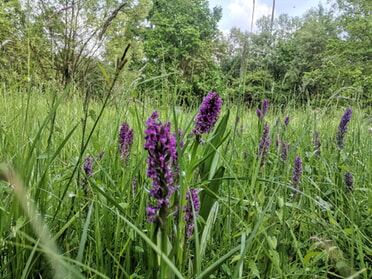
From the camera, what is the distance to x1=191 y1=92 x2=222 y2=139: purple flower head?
97 cm

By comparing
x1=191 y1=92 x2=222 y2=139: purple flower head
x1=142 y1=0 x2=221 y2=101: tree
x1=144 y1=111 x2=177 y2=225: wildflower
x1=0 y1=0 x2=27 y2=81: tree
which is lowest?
x1=144 y1=111 x2=177 y2=225: wildflower

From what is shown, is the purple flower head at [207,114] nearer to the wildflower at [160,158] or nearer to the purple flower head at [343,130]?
the wildflower at [160,158]

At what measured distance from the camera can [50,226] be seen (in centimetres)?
84

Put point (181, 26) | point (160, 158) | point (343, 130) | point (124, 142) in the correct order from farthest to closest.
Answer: point (181, 26) → point (343, 130) → point (124, 142) → point (160, 158)

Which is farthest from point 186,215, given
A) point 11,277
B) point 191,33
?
point 191,33

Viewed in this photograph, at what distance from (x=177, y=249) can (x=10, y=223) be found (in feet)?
1.88

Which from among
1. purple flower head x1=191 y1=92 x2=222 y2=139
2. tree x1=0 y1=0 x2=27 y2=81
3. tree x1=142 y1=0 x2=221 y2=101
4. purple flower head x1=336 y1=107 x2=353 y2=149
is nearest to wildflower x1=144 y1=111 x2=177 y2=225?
purple flower head x1=191 y1=92 x2=222 y2=139

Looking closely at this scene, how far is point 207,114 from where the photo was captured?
98 centimetres

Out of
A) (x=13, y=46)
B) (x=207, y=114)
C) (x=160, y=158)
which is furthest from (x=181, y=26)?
(x=160, y=158)

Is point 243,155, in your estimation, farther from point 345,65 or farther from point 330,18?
point 330,18

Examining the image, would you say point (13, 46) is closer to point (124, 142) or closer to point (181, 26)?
point (124, 142)

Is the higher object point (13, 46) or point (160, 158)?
point (13, 46)

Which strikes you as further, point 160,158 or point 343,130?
point 343,130

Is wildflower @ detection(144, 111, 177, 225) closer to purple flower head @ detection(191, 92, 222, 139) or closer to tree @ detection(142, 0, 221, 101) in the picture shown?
purple flower head @ detection(191, 92, 222, 139)
